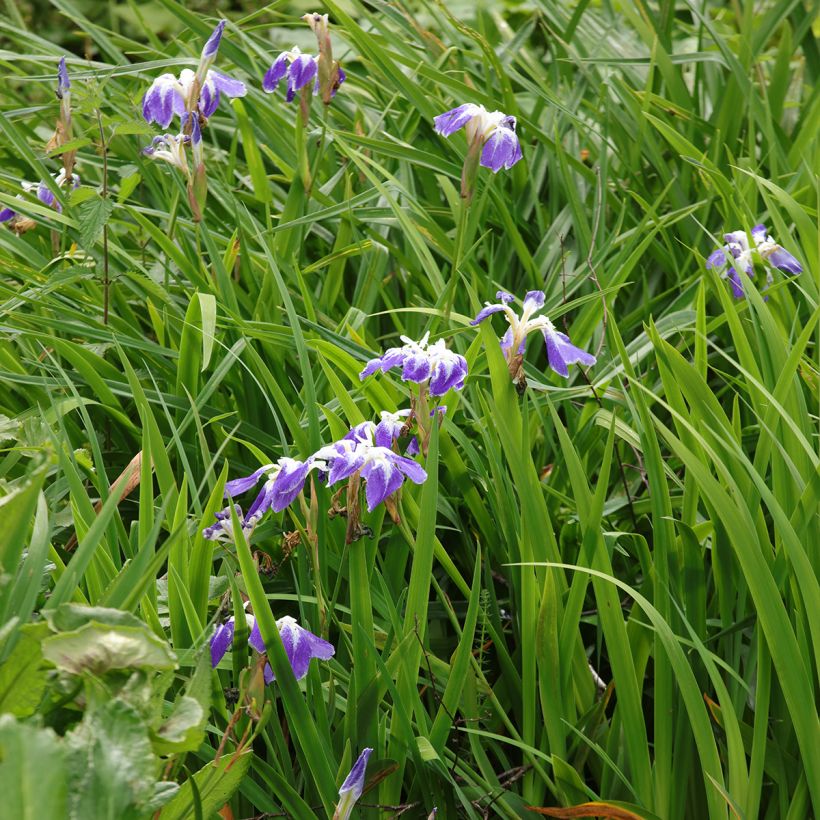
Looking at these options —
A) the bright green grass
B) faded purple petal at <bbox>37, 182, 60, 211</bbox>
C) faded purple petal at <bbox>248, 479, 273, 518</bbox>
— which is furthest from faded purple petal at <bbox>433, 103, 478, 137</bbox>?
faded purple petal at <bbox>37, 182, 60, 211</bbox>

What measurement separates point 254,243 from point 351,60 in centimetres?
150

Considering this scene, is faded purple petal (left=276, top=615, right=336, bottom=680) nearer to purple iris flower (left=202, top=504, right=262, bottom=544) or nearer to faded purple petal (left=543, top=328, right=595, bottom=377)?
purple iris flower (left=202, top=504, right=262, bottom=544)

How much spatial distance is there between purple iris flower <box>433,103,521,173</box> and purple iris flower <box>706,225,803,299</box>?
38 centimetres

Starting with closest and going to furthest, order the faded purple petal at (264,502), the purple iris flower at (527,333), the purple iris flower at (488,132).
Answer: the faded purple petal at (264,502) → the purple iris flower at (527,333) → the purple iris flower at (488,132)

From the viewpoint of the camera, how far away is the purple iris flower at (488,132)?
4.98 ft

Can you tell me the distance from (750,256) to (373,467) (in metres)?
0.87

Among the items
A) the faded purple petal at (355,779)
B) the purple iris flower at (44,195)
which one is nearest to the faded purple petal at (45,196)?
the purple iris flower at (44,195)

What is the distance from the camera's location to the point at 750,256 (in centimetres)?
164

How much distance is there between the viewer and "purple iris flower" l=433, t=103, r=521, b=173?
4.98 ft

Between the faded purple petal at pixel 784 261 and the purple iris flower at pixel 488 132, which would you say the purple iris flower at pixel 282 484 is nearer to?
the purple iris flower at pixel 488 132

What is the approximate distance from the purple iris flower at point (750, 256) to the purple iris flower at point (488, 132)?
384mm

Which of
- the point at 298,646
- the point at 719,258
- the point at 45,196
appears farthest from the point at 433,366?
the point at 45,196

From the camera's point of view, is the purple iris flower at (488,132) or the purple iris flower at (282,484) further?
the purple iris flower at (488,132)

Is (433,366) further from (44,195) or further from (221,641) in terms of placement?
(44,195)
